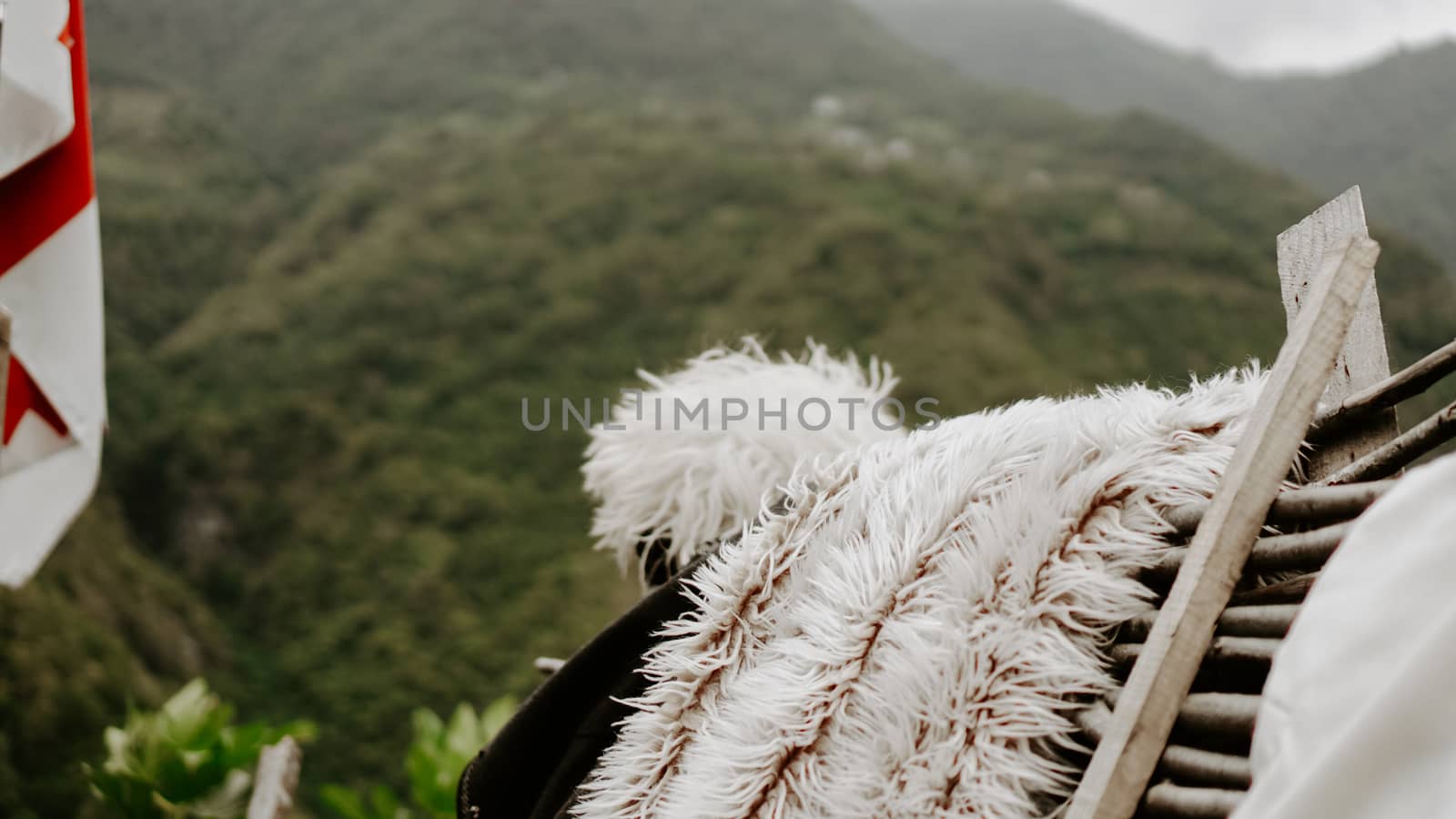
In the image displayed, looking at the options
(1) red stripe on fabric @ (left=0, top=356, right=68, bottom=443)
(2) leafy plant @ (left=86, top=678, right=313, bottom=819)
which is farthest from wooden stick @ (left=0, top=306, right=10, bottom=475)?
(2) leafy plant @ (left=86, top=678, right=313, bottom=819)

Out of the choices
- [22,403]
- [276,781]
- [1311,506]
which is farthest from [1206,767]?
[276,781]

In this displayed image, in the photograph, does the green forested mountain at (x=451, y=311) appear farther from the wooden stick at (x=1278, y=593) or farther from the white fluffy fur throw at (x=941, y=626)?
the wooden stick at (x=1278, y=593)

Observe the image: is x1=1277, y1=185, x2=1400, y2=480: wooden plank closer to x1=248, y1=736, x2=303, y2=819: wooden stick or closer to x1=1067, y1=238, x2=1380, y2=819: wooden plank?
x1=1067, y1=238, x2=1380, y2=819: wooden plank

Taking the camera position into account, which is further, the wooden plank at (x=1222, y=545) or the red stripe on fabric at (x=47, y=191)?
the red stripe on fabric at (x=47, y=191)

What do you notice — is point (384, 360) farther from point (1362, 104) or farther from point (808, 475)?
point (1362, 104)

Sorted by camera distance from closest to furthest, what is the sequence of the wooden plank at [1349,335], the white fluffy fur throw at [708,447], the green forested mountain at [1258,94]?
the wooden plank at [1349,335] → the white fluffy fur throw at [708,447] → the green forested mountain at [1258,94]

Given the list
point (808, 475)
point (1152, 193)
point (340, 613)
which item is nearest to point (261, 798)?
point (808, 475)

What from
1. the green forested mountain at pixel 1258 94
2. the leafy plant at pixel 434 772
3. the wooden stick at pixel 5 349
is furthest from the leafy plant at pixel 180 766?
the green forested mountain at pixel 1258 94
